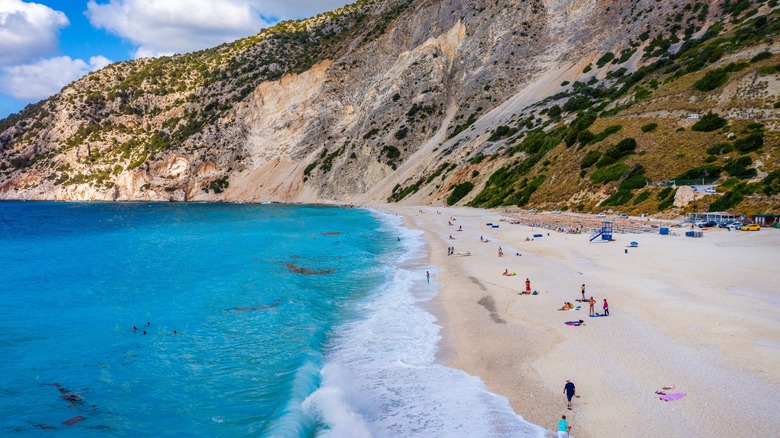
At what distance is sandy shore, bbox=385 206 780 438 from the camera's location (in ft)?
30.2

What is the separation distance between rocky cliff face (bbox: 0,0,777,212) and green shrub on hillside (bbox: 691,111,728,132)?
3.55 m

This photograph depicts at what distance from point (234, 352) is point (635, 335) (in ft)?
38.1

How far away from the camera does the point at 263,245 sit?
124 feet

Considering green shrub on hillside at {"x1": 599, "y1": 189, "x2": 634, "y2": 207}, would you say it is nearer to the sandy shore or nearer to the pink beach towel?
the sandy shore

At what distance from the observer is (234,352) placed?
14.5 m

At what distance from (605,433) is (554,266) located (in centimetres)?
1591

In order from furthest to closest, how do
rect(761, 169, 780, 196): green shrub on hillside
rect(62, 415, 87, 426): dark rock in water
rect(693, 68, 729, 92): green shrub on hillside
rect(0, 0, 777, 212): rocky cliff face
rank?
rect(0, 0, 777, 212): rocky cliff face < rect(693, 68, 729, 92): green shrub on hillside < rect(761, 169, 780, 196): green shrub on hillside < rect(62, 415, 87, 426): dark rock in water

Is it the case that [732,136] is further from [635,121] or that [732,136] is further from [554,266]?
[554,266]

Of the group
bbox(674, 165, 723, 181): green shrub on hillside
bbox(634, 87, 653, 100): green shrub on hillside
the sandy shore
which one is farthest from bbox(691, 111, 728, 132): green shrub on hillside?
the sandy shore

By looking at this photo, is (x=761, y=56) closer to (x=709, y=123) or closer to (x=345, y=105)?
(x=709, y=123)

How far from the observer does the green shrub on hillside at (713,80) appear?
142 ft

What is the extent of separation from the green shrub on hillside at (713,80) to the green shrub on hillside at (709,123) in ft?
14.1

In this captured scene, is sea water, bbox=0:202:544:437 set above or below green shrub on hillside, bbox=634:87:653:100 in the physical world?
below

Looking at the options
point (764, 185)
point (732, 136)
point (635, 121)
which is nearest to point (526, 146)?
point (635, 121)
